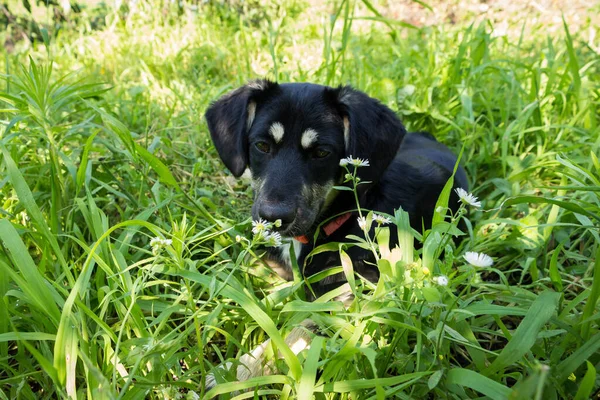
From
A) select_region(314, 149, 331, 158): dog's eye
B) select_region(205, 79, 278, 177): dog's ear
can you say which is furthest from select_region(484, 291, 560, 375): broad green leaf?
select_region(205, 79, 278, 177): dog's ear

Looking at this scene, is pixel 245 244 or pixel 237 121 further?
pixel 237 121

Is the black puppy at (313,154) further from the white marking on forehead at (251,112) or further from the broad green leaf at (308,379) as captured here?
the broad green leaf at (308,379)

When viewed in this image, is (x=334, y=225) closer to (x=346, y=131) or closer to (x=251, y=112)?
(x=346, y=131)

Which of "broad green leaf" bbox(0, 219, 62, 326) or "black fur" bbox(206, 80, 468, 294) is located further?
"black fur" bbox(206, 80, 468, 294)

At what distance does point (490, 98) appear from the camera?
13.7 ft

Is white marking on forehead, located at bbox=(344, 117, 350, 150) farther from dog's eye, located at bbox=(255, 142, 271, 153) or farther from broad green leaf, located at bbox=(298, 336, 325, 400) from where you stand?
broad green leaf, located at bbox=(298, 336, 325, 400)

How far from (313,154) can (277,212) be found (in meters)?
0.49

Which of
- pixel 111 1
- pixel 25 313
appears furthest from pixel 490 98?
pixel 111 1

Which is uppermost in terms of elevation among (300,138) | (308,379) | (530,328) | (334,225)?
(300,138)

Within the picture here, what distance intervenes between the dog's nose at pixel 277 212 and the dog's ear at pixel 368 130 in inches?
16.6

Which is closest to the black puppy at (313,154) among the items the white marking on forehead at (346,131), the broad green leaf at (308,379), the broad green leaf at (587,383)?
the white marking on forehead at (346,131)

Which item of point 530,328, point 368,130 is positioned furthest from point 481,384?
point 368,130

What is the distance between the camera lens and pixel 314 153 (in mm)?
2721

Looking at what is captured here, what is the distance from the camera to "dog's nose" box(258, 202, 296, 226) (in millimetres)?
2365
